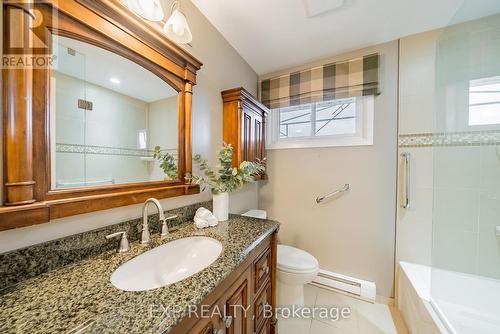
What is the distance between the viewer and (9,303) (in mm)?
473

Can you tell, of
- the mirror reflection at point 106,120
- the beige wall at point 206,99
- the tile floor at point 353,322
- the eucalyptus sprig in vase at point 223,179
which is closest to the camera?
the mirror reflection at point 106,120

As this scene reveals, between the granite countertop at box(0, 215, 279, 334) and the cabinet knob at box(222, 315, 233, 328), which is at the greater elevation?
the granite countertop at box(0, 215, 279, 334)

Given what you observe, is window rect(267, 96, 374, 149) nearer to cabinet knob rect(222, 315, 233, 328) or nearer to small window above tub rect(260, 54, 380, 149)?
small window above tub rect(260, 54, 380, 149)

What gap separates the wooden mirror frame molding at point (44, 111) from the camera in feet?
1.77

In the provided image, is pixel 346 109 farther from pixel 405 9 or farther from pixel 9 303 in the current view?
pixel 9 303

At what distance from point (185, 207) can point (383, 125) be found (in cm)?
178

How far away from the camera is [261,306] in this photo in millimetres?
1042

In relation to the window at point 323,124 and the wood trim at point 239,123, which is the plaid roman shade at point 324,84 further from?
the wood trim at point 239,123

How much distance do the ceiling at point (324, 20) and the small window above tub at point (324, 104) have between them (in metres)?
0.21

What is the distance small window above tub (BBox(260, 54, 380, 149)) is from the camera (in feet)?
5.50

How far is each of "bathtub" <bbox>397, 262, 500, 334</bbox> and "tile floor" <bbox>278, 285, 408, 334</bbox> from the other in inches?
4.5

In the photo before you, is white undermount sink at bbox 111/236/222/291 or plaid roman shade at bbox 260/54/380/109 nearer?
white undermount sink at bbox 111/236/222/291

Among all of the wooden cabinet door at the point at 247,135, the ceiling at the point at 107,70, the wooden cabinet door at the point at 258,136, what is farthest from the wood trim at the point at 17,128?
the wooden cabinet door at the point at 258,136

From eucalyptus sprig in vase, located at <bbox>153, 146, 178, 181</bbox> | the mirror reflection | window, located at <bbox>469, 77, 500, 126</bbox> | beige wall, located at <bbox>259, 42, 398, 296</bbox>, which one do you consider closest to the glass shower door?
window, located at <bbox>469, 77, 500, 126</bbox>
